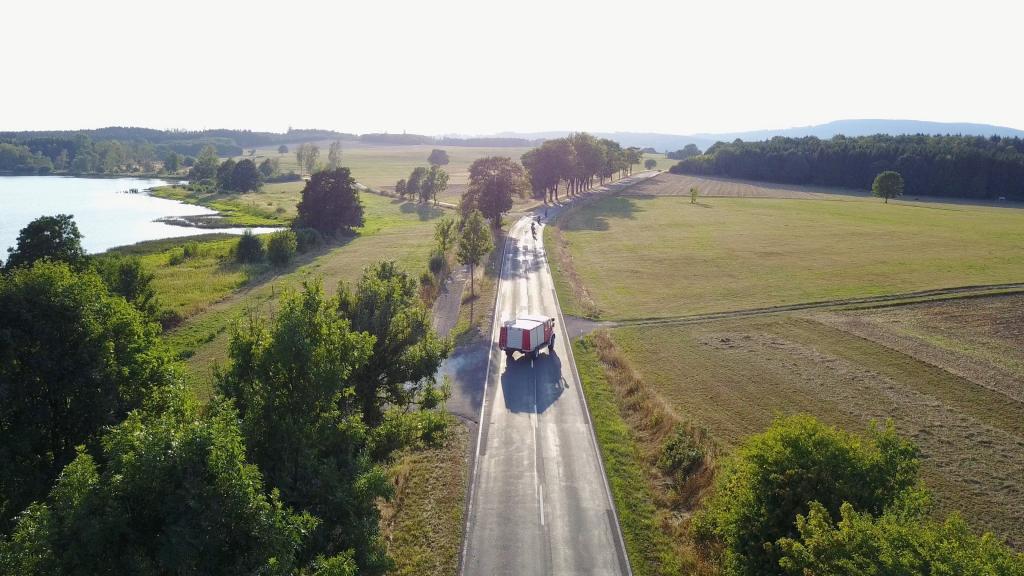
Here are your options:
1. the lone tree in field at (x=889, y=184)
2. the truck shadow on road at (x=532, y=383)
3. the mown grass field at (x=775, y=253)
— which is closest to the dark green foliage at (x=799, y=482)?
the truck shadow on road at (x=532, y=383)

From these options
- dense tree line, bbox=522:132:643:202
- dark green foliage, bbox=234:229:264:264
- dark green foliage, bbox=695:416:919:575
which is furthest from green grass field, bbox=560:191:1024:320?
dark green foliage, bbox=234:229:264:264

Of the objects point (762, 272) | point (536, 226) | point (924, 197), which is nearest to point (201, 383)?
point (762, 272)

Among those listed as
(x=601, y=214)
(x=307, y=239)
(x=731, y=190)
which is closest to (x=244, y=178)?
(x=307, y=239)

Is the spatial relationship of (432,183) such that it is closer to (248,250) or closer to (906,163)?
(248,250)

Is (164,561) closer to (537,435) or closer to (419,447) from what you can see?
(419,447)

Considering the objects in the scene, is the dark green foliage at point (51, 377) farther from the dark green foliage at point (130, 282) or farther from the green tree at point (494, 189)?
the green tree at point (494, 189)

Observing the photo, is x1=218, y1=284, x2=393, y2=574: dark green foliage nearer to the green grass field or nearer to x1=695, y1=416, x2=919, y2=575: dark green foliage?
x1=695, y1=416, x2=919, y2=575: dark green foliage

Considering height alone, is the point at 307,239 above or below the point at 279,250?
above
